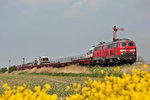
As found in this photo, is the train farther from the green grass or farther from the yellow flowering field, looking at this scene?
the yellow flowering field

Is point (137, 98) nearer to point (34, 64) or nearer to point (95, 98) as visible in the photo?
point (95, 98)

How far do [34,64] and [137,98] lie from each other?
69954 mm

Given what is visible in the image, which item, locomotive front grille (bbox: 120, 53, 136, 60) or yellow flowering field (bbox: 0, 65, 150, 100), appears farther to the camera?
locomotive front grille (bbox: 120, 53, 136, 60)

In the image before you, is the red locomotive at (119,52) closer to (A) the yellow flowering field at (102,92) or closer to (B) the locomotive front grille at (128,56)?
(B) the locomotive front grille at (128,56)

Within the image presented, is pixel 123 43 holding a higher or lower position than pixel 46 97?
higher

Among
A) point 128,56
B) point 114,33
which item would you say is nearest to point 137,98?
point 128,56

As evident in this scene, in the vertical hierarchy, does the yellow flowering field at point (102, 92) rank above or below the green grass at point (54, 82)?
above

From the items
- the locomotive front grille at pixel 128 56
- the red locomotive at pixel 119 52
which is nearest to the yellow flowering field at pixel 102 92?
the locomotive front grille at pixel 128 56

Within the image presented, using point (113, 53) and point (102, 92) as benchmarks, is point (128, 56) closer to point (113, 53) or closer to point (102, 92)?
point (113, 53)

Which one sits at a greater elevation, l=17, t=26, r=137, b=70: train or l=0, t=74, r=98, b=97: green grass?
l=17, t=26, r=137, b=70: train

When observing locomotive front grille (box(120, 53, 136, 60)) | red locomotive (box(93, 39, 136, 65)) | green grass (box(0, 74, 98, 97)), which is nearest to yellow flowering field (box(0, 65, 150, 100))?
green grass (box(0, 74, 98, 97))

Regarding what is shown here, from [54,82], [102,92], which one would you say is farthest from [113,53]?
[102,92]

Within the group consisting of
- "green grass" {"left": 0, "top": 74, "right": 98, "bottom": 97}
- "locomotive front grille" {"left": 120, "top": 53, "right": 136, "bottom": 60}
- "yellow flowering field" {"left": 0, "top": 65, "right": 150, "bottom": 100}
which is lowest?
"green grass" {"left": 0, "top": 74, "right": 98, "bottom": 97}

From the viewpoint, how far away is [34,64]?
7444 centimetres
